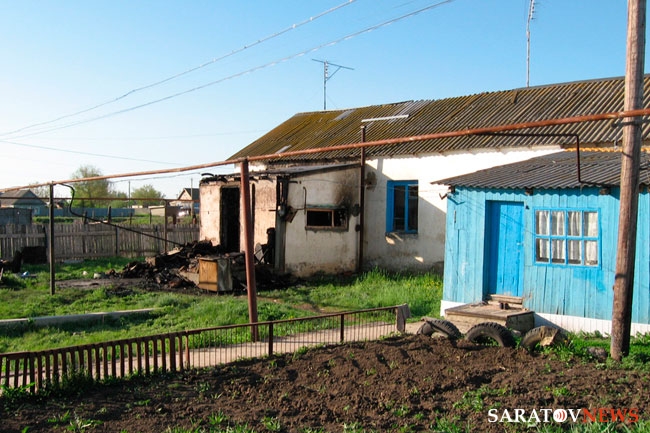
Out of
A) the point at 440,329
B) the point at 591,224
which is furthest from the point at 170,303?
the point at 591,224

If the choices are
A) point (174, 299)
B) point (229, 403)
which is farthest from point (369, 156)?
point (229, 403)

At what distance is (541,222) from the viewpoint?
38.0 ft

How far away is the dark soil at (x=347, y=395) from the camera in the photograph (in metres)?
5.64

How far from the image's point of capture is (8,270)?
18.2 metres

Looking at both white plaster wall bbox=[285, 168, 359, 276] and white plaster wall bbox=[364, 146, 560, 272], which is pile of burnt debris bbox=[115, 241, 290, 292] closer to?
white plaster wall bbox=[285, 168, 359, 276]

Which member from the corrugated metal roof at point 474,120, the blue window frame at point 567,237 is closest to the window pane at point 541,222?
the blue window frame at point 567,237

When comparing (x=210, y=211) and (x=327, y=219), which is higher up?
(x=210, y=211)

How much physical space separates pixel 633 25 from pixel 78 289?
13749 mm

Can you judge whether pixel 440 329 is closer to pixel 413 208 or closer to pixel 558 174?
pixel 558 174

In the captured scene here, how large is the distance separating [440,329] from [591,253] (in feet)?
11.5

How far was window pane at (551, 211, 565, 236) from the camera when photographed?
37.0ft

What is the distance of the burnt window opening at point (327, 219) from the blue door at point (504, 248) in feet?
23.8

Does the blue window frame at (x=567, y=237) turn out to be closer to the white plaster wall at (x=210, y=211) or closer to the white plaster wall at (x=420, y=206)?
the white plaster wall at (x=420, y=206)

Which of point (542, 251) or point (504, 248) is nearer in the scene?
point (542, 251)
